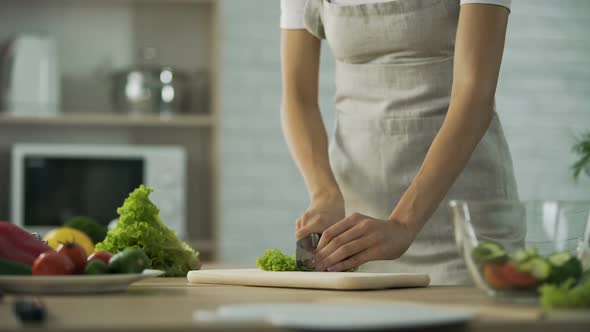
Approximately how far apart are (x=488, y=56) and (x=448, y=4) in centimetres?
25

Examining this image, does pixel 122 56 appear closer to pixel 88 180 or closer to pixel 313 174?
pixel 88 180

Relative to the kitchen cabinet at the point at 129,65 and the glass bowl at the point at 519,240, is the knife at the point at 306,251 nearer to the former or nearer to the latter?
the glass bowl at the point at 519,240

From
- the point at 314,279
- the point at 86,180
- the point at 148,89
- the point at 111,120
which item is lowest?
the point at 86,180

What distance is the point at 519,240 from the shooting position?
94cm

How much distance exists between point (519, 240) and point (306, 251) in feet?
1.55

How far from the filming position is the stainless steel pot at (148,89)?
11.8 ft

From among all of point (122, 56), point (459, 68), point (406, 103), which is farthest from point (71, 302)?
point (122, 56)

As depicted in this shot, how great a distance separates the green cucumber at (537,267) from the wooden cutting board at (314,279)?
26cm

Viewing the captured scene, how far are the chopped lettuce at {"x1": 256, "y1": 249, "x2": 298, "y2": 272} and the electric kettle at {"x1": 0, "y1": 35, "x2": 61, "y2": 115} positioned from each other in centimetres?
241

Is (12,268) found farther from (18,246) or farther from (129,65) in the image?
(129,65)

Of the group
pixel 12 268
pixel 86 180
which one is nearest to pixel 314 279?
pixel 12 268

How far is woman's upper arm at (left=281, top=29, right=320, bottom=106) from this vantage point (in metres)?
1.88

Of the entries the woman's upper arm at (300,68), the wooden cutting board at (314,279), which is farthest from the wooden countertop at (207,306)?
the woman's upper arm at (300,68)

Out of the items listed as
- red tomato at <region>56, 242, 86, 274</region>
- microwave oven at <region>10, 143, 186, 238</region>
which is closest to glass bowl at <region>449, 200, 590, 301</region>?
red tomato at <region>56, 242, 86, 274</region>
